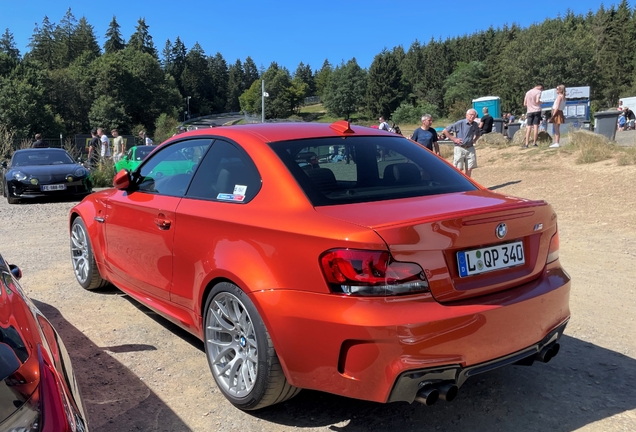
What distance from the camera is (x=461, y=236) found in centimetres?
251

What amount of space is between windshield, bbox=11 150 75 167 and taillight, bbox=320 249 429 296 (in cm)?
1274

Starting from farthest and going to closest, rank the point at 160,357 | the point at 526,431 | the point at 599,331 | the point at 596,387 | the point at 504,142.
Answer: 1. the point at 504,142
2. the point at 599,331
3. the point at 160,357
4. the point at 596,387
5. the point at 526,431

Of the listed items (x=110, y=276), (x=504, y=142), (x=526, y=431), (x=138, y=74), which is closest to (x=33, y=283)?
(x=110, y=276)

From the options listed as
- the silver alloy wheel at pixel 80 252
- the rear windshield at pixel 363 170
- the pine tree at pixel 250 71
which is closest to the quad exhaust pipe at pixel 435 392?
the rear windshield at pixel 363 170

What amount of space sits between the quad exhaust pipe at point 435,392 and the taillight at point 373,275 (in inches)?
17.4

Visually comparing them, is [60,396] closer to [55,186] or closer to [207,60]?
[55,186]

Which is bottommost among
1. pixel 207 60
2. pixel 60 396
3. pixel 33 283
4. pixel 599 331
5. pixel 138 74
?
pixel 599 331

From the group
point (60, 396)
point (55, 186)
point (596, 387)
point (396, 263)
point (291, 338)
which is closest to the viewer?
point (60, 396)

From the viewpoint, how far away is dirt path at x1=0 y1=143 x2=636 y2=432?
2865 millimetres

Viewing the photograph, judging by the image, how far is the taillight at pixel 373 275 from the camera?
7.75ft

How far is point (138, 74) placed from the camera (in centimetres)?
10038

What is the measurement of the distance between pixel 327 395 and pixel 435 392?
973 millimetres

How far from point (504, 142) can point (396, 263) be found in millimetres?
17551

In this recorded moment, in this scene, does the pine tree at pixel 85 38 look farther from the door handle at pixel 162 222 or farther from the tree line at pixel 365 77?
the door handle at pixel 162 222
